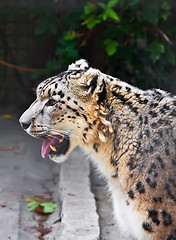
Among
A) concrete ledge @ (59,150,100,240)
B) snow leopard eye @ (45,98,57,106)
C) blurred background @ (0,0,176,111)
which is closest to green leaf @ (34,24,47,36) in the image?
blurred background @ (0,0,176,111)

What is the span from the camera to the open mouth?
10.7 feet

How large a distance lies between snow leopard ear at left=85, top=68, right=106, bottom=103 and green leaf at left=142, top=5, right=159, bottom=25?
4211mm

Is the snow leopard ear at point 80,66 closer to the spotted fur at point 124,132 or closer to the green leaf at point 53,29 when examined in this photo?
the spotted fur at point 124,132

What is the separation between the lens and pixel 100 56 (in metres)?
8.01

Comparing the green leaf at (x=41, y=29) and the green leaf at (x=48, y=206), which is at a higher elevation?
the green leaf at (x=41, y=29)

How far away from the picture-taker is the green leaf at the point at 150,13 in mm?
6875

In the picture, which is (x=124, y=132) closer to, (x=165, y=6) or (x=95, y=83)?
(x=95, y=83)

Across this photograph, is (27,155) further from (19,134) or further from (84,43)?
(84,43)

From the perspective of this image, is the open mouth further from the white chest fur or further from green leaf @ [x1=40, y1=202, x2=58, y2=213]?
green leaf @ [x1=40, y1=202, x2=58, y2=213]

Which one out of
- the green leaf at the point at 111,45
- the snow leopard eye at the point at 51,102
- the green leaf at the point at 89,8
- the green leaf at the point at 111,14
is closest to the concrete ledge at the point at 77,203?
the snow leopard eye at the point at 51,102

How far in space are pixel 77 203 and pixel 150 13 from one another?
12.2ft

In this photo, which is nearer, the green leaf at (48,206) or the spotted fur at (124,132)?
the spotted fur at (124,132)

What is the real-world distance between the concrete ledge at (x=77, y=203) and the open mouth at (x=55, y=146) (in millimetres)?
903

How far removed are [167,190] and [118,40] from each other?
17.0 feet
